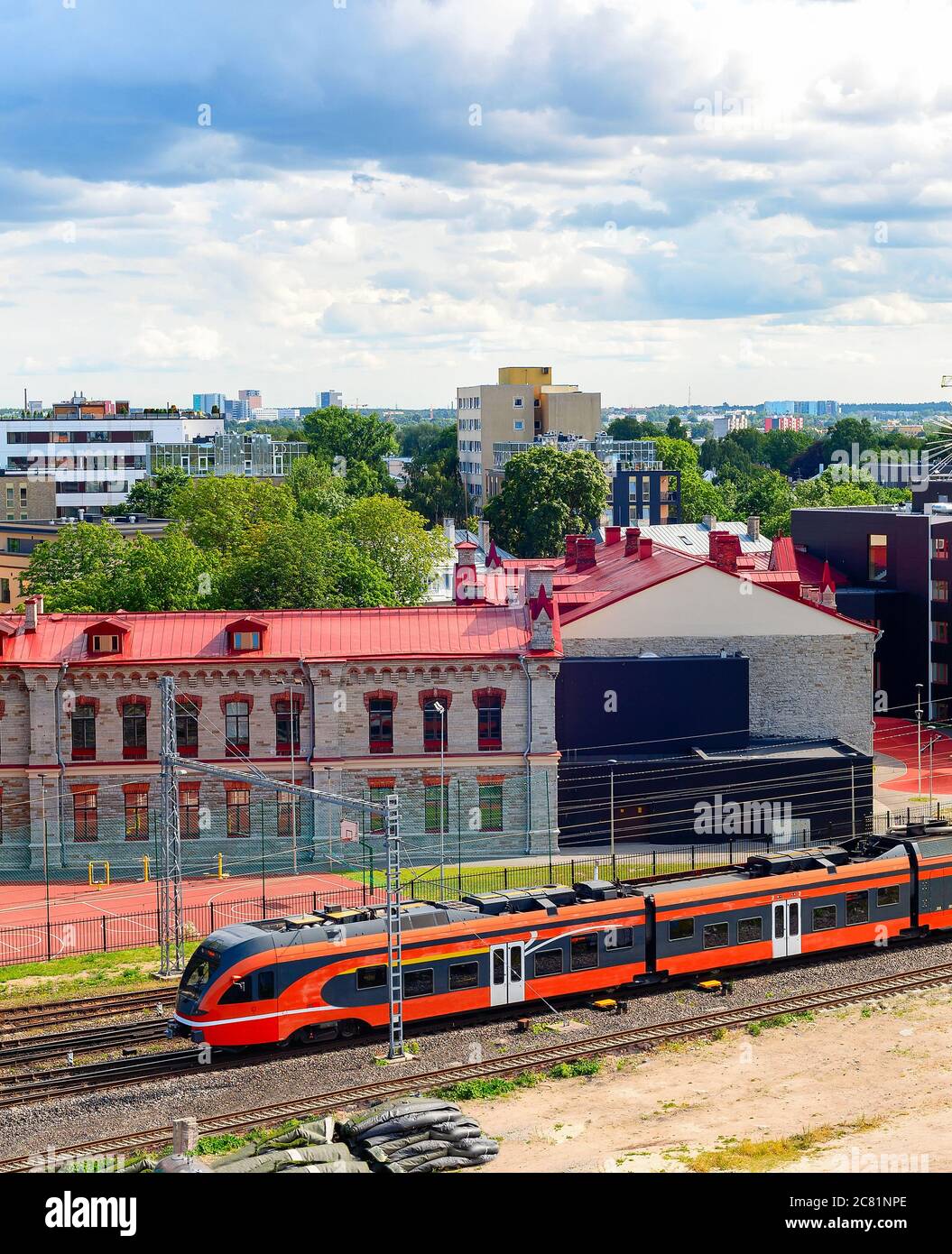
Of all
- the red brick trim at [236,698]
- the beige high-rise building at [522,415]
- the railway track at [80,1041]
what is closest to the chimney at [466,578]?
the red brick trim at [236,698]

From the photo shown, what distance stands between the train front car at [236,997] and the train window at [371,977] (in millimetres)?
2225

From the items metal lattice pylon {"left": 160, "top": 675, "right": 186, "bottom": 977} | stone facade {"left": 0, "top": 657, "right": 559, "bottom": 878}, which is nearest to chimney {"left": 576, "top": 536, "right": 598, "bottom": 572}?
stone facade {"left": 0, "top": 657, "right": 559, "bottom": 878}

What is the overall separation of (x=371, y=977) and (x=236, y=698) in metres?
22.0

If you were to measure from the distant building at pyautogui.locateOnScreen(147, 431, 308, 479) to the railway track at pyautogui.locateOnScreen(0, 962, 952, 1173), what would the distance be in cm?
13568

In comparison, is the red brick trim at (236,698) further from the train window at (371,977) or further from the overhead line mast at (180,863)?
the train window at (371,977)

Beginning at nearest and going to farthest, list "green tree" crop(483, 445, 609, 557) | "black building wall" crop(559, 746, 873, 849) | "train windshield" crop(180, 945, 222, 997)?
"train windshield" crop(180, 945, 222, 997)
"black building wall" crop(559, 746, 873, 849)
"green tree" crop(483, 445, 609, 557)

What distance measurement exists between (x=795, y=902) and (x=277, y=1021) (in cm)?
1604

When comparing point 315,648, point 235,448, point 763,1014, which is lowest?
point 763,1014

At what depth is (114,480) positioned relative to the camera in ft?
563

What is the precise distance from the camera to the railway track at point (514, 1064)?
107 feet

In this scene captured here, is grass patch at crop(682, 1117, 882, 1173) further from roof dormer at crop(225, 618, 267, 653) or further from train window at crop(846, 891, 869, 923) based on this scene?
roof dormer at crop(225, 618, 267, 653)

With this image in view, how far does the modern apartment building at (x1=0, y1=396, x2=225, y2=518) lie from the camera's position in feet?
553
